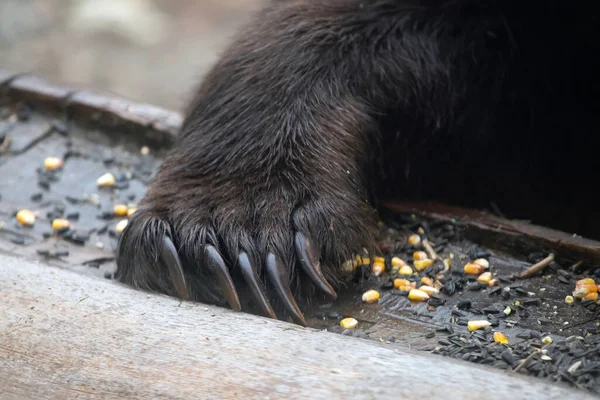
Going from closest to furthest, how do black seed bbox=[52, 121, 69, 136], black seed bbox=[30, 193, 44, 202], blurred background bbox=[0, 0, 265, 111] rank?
black seed bbox=[30, 193, 44, 202]
black seed bbox=[52, 121, 69, 136]
blurred background bbox=[0, 0, 265, 111]

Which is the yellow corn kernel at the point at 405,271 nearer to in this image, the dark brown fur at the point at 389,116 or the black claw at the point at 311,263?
the dark brown fur at the point at 389,116

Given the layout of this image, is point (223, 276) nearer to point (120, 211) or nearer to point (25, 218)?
point (120, 211)

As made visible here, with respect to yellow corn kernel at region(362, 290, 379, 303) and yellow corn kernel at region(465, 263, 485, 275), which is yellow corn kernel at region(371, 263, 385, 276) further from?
yellow corn kernel at region(465, 263, 485, 275)

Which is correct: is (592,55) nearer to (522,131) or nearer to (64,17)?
(522,131)

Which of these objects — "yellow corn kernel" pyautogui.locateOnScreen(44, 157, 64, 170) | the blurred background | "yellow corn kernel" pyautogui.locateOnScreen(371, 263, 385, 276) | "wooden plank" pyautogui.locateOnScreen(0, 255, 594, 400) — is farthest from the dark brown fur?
the blurred background

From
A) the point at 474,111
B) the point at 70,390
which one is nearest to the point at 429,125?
the point at 474,111
